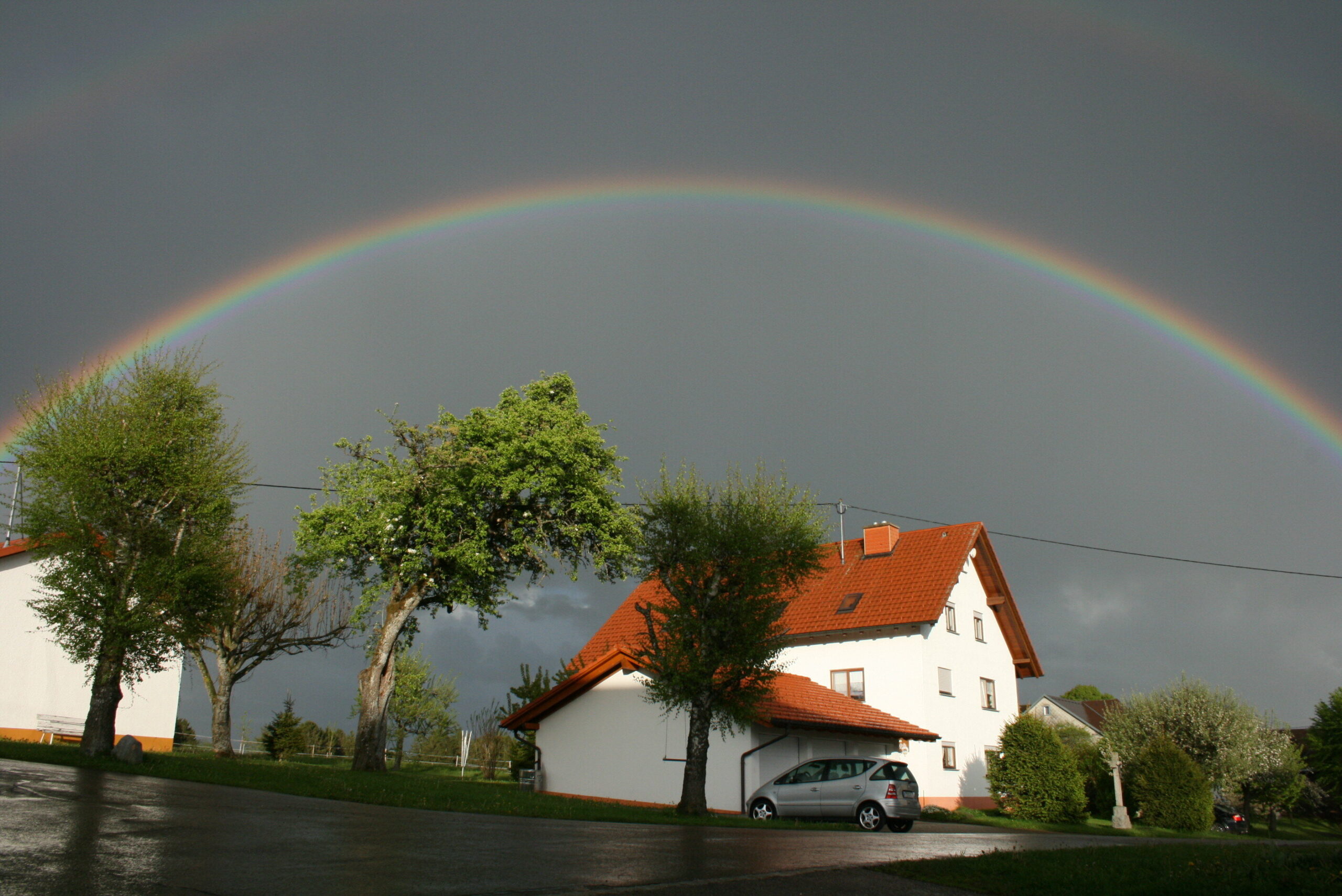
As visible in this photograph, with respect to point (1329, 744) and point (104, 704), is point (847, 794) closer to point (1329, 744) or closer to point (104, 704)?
point (104, 704)

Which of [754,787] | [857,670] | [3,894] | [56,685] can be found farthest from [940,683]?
[56,685]

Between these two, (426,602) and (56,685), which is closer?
(426,602)

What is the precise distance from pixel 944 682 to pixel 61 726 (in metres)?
36.0

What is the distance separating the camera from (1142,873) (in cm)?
998

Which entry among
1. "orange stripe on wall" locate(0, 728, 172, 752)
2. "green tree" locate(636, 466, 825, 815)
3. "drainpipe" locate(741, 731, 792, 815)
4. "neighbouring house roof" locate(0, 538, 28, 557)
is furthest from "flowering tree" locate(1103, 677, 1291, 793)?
"neighbouring house roof" locate(0, 538, 28, 557)

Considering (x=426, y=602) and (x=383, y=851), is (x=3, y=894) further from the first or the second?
(x=426, y=602)

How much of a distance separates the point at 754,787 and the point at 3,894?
Result: 939 inches

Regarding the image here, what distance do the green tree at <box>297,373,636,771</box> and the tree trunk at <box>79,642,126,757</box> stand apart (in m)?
7.52

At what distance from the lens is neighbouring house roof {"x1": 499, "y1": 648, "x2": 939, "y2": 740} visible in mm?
27938

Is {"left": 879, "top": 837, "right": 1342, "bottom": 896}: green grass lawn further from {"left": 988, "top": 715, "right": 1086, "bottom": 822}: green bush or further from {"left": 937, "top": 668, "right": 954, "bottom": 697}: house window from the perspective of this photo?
{"left": 937, "top": 668, "right": 954, "bottom": 697}: house window

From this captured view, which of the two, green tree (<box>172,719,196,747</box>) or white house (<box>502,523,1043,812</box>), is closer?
white house (<box>502,523,1043,812</box>)

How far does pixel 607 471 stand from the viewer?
32969 millimetres

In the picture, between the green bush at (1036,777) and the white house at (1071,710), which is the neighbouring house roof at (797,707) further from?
the white house at (1071,710)

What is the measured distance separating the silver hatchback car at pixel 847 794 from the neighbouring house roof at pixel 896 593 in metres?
9.11
